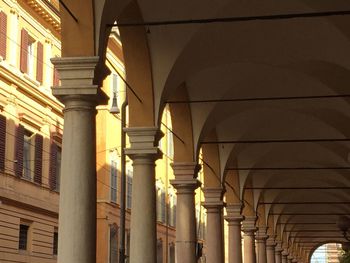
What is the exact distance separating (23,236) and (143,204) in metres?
10.8

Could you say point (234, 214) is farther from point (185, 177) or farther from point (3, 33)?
point (3, 33)

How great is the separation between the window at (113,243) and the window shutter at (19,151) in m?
7.36

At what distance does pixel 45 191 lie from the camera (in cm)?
2270

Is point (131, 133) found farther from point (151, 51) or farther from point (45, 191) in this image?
point (45, 191)

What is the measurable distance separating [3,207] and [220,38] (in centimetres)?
886

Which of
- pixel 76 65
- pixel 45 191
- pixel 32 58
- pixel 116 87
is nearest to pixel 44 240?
pixel 45 191

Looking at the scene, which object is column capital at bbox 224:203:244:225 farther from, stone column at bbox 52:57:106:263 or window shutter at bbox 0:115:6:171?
stone column at bbox 52:57:106:263

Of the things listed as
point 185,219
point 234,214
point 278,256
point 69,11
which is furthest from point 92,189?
point 278,256

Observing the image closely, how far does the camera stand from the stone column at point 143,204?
11516 mm

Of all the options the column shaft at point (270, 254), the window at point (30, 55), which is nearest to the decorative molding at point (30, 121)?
the window at point (30, 55)

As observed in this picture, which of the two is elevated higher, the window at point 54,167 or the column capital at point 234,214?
the window at point 54,167

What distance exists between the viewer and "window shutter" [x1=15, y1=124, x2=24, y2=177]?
20.5 metres

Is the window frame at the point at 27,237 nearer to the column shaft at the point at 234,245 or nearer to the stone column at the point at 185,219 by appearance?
the column shaft at the point at 234,245

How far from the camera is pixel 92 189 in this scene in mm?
8406
